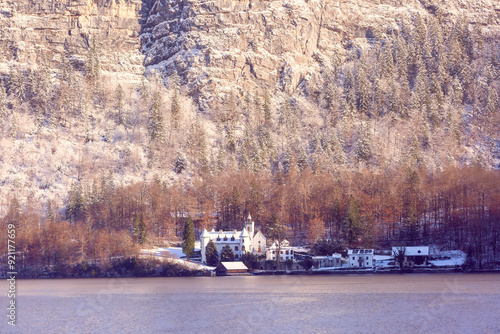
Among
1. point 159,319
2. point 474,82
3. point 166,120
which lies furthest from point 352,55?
point 159,319

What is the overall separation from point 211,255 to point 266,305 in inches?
1466

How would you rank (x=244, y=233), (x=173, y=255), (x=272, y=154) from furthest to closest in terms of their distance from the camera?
(x=272, y=154), (x=244, y=233), (x=173, y=255)

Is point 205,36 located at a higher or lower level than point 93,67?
higher

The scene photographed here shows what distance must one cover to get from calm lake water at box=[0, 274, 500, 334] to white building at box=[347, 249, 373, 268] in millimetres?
8349

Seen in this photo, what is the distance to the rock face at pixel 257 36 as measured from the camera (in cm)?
17000

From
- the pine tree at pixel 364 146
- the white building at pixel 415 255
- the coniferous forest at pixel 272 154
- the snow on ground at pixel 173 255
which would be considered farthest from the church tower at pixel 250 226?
the pine tree at pixel 364 146

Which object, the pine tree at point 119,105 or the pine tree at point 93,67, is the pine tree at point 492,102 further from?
the pine tree at point 93,67

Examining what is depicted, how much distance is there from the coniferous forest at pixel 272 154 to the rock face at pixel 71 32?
477 centimetres

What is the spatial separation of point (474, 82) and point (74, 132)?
94782 mm

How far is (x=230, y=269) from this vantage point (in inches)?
3760

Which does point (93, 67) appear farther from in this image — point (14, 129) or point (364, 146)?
point (364, 146)

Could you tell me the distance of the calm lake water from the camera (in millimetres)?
51594

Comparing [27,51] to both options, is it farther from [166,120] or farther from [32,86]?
[166,120]

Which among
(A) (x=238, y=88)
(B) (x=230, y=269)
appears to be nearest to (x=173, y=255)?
(B) (x=230, y=269)
